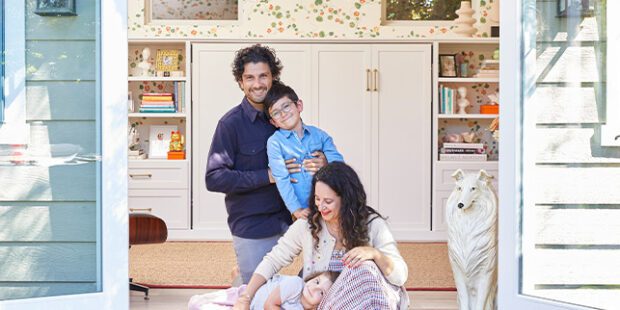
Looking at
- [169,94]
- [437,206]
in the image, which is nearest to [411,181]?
[437,206]

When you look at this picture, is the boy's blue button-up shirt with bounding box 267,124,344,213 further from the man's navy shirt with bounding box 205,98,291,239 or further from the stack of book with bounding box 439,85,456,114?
the stack of book with bounding box 439,85,456,114

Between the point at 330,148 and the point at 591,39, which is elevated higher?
the point at 591,39

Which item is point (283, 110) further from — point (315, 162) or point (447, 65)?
point (447, 65)

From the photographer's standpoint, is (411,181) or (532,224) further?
(411,181)

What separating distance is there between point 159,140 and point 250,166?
4.19m

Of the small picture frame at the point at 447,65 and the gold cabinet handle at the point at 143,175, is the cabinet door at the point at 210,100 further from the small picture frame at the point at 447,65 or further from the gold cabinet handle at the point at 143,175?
the small picture frame at the point at 447,65

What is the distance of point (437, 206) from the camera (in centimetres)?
743

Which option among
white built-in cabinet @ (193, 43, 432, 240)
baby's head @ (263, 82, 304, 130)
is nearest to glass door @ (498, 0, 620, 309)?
baby's head @ (263, 82, 304, 130)

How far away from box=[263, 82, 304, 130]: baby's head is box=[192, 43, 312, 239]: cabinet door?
3.91m

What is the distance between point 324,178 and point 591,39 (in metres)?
1.18

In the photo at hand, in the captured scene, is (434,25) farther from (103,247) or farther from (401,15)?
(103,247)

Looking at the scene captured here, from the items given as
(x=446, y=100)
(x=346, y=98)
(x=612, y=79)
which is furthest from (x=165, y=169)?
(x=612, y=79)

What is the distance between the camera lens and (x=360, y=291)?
3.16m

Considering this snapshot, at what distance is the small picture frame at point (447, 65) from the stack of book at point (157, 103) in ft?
7.72
